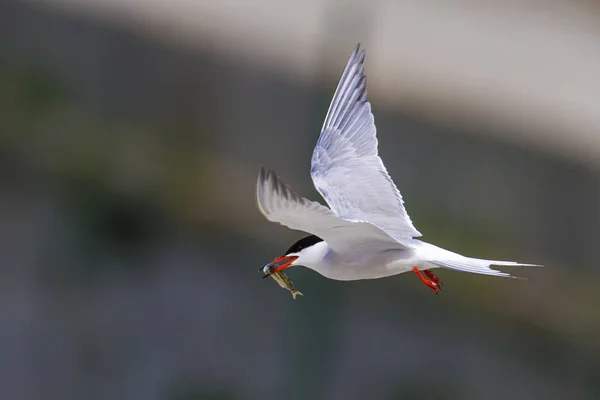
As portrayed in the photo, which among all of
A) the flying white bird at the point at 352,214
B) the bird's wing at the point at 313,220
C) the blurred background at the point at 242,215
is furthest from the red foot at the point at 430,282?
the blurred background at the point at 242,215

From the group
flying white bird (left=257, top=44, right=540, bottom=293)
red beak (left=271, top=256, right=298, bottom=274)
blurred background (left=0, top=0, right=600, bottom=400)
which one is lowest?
blurred background (left=0, top=0, right=600, bottom=400)

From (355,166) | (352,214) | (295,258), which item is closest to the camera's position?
(295,258)

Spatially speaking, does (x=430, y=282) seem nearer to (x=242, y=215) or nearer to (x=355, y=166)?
(x=355, y=166)

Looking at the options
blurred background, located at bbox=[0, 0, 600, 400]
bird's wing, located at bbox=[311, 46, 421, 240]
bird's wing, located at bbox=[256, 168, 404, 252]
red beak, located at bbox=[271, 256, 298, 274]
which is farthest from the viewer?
blurred background, located at bbox=[0, 0, 600, 400]

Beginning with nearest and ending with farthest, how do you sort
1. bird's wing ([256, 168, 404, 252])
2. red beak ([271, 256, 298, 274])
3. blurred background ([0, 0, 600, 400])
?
bird's wing ([256, 168, 404, 252]) < red beak ([271, 256, 298, 274]) < blurred background ([0, 0, 600, 400])

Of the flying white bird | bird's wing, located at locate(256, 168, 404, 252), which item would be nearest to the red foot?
the flying white bird

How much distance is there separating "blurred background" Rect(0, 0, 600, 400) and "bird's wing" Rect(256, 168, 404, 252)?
216cm

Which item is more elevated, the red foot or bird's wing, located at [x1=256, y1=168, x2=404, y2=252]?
bird's wing, located at [x1=256, y1=168, x2=404, y2=252]

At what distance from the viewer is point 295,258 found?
6.09 ft

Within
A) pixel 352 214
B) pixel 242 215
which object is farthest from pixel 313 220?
pixel 242 215

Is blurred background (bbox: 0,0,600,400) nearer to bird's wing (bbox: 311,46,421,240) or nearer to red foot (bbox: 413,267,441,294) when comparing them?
bird's wing (bbox: 311,46,421,240)

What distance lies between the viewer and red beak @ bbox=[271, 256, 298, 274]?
1.82 meters

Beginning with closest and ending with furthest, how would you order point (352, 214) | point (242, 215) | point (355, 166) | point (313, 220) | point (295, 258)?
point (313, 220) → point (295, 258) → point (352, 214) → point (355, 166) → point (242, 215)

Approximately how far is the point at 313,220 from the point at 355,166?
1.66 feet
